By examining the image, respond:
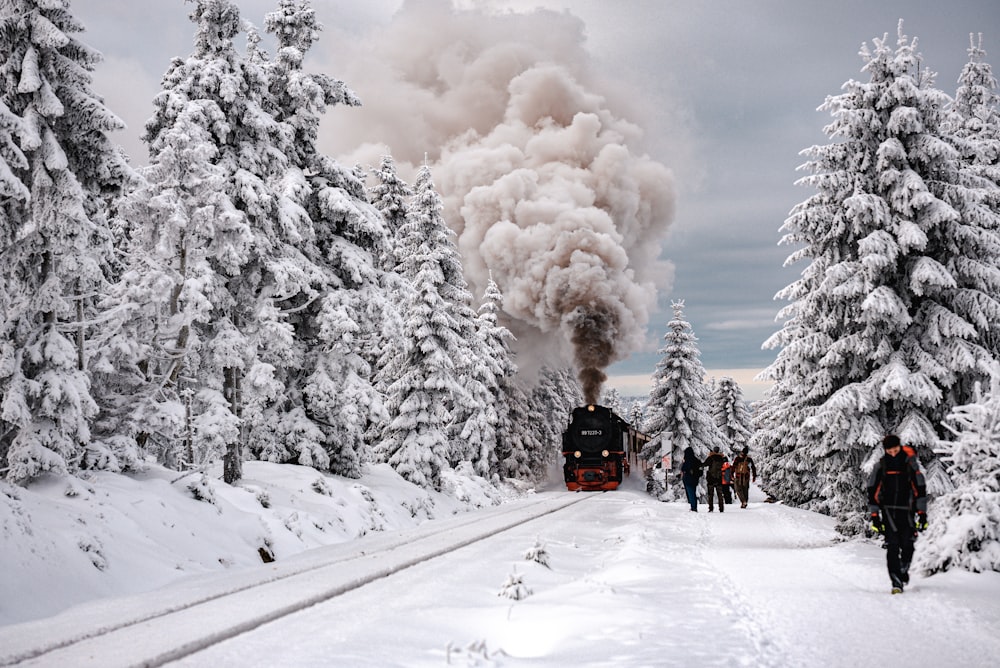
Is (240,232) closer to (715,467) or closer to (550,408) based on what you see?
(715,467)

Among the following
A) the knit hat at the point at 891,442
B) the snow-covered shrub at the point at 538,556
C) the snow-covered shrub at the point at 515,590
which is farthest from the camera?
the snow-covered shrub at the point at 538,556

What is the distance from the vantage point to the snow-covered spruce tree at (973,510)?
838cm

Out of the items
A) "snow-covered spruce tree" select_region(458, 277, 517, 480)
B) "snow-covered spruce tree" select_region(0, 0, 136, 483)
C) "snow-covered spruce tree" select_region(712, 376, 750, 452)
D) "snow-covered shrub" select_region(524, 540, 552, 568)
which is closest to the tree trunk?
"snow-covered spruce tree" select_region(0, 0, 136, 483)

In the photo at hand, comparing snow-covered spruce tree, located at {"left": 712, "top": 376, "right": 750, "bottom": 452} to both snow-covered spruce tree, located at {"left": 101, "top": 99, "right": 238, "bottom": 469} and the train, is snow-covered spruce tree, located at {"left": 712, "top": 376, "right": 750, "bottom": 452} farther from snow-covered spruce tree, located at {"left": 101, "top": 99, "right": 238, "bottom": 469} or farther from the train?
snow-covered spruce tree, located at {"left": 101, "top": 99, "right": 238, "bottom": 469}

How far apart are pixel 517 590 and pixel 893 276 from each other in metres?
11.2

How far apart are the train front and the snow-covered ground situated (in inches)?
777

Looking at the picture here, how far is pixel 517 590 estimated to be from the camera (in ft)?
24.1

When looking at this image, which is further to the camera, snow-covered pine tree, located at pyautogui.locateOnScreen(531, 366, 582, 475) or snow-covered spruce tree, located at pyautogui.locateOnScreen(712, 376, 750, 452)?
snow-covered pine tree, located at pyautogui.locateOnScreen(531, 366, 582, 475)

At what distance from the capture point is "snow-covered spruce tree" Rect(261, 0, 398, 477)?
1961 cm

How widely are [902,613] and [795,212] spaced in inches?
437

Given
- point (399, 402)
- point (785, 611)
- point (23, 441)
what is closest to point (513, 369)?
point (399, 402)

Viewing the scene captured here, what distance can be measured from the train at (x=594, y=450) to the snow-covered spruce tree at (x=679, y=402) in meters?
5.52

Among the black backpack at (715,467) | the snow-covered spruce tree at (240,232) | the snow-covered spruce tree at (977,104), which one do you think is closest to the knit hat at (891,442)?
the snow-covered spruce tree at (240,232)

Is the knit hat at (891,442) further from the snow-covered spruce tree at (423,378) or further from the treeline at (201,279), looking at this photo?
the snow-covered spruce tree at (423,378)
